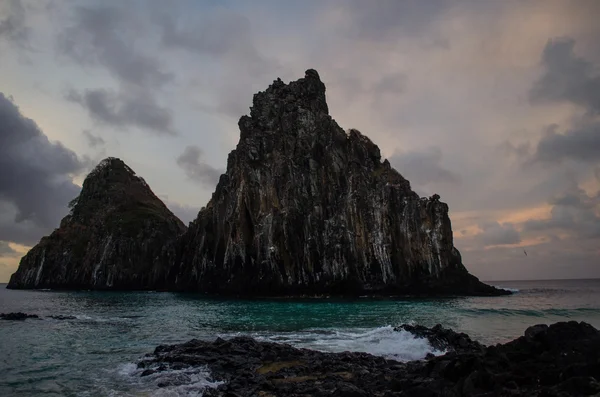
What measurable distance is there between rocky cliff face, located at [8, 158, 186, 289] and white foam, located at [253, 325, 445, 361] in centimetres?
9499

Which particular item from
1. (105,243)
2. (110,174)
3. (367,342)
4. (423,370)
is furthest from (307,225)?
(110,174)

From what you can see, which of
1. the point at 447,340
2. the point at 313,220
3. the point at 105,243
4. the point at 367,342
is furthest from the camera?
the point at 105,243

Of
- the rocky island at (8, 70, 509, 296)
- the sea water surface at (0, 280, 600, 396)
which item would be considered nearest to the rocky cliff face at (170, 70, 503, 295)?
the rocky island at (8, 70, 509, 296)

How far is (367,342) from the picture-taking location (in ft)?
77.8

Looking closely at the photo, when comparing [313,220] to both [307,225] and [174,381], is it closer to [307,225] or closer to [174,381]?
[307,225]

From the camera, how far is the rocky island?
77.1m

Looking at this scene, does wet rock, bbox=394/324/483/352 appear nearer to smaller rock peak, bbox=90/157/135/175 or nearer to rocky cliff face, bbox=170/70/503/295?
rocky cliff face, bbox=170/70/503/295

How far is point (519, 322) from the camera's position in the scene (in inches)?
1410

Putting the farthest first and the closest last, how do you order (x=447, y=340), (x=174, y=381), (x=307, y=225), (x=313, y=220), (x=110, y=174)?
1. (x=110, y=174)
2. (x=313, y=220)
3. (x=307, y=225)
4. (x=447, y=340)
5. (x=174, y=381)

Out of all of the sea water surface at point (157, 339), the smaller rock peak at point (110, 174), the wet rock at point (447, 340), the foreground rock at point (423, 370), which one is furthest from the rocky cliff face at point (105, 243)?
the foreground rock at point (423, 370)

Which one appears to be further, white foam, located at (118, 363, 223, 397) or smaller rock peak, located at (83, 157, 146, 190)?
smaller rock peak, located at (83, 157, 146, 190)

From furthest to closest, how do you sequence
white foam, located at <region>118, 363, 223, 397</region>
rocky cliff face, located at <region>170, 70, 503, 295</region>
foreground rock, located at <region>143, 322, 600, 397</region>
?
rocky cliff face, located at <region>170, 70, 503, 295</region>
white foam, located at <region>118, 363, 223, 397</region>
foreground rock, located at <region>143, 322, 600, 397</region>

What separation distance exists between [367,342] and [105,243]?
118 metres

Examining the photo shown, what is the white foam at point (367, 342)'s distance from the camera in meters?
20.6
